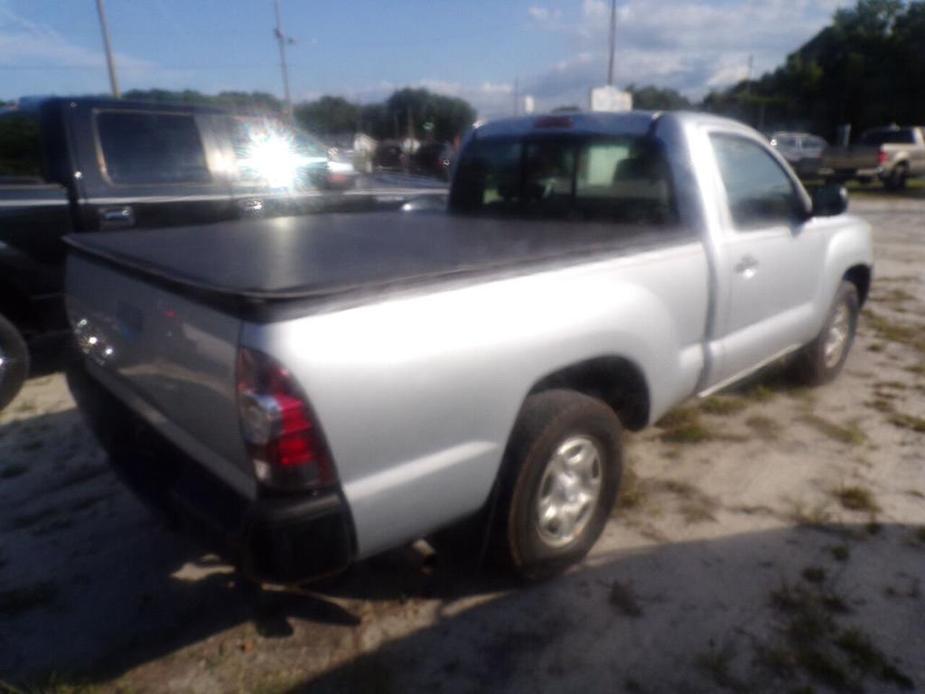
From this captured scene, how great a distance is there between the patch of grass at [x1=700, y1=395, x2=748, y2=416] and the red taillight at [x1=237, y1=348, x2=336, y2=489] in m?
3.15

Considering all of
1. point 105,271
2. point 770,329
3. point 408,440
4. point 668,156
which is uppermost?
point 668,156

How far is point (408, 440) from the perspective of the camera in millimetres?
2031

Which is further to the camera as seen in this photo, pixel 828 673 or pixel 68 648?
pixel 68 648

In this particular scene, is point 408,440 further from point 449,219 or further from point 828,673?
point 449,219

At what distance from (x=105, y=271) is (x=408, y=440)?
4.36ft

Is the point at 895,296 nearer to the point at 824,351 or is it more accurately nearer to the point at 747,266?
the point at 824,351

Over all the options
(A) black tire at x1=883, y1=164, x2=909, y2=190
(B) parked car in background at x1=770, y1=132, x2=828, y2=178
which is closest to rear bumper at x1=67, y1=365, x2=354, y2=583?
(B) parked car in background at x1=770, y1=132, x2=828, y2=178

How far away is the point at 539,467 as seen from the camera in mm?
2486

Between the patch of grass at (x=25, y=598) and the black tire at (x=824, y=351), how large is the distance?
13.9 ft

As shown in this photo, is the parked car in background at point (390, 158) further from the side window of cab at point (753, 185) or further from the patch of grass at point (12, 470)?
the patch of grass at point (12, 470)

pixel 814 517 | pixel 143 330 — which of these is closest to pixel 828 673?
pixel 814 517

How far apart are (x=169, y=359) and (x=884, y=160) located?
23.1 meters

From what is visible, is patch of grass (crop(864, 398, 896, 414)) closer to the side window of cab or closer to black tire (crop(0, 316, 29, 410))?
the side window of cab

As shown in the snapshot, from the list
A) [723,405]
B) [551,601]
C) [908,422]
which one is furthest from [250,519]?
[908,422]
